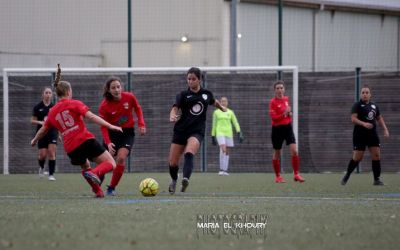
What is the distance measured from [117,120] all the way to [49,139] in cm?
624

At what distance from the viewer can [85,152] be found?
11.1m

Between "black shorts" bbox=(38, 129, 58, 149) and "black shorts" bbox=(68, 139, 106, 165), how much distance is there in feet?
23.9

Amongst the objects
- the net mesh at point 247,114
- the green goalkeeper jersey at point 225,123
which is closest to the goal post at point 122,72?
the net mesh at point 247,114

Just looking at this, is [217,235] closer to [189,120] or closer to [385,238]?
[385,238]

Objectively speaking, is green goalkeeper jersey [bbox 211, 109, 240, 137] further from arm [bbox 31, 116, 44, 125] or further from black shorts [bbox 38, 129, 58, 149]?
arm [bbox 31, 116, 44, 125]

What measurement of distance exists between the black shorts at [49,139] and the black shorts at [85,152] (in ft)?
23.9

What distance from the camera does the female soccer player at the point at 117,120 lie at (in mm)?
12336

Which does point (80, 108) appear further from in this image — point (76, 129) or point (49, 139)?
point (49, 139)

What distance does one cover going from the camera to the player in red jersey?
10.9 meters

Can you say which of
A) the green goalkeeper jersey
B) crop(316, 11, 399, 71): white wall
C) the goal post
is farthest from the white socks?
crop(316, 11, 399, 71): white wall

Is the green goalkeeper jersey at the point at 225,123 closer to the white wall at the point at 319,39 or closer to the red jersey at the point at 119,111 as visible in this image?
the white wall at the point at 319,39

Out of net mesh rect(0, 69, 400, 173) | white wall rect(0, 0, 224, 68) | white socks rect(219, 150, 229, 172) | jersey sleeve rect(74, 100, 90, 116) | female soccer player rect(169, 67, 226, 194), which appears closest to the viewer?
jersey sleeve rect(74, 100, 90, 116)

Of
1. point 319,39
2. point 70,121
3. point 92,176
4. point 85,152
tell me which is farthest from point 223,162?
point 70,121

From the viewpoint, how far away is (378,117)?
15453 mm
